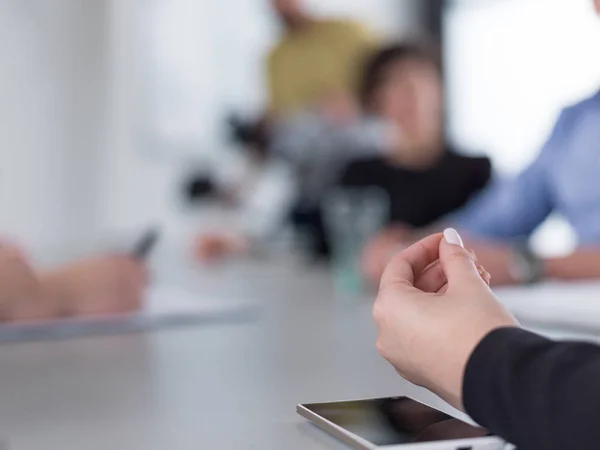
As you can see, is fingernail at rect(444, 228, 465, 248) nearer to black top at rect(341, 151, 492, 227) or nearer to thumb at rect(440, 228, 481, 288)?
thumb at rect(440, 228, 481, 288)

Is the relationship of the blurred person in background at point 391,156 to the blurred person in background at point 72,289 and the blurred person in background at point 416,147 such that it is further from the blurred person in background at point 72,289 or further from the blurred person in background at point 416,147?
the blurred person in background at point 72,289

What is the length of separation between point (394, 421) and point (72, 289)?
1.97ft

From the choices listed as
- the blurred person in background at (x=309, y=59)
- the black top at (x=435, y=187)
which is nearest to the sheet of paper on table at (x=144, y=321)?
the black top at (x=435, y=187)

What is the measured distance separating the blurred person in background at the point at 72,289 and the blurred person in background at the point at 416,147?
1132 millimetres

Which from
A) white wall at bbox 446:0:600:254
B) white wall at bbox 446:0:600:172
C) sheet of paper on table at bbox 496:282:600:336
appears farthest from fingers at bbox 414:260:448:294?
white wall at bbox 446:0:600:172

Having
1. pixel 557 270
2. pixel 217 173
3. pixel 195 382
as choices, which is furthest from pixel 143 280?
pixel 217 173

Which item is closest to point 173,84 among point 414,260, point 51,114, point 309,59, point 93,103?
point 93,103

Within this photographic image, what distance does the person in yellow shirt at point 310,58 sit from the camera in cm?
333

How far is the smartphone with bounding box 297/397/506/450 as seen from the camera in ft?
1.35

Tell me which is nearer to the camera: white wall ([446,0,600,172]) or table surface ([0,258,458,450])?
table surface ([0,258,458,450])

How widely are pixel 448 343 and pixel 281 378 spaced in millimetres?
261

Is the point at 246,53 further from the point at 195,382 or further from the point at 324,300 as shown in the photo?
the point at 195,382

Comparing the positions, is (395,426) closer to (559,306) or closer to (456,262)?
(456,262)

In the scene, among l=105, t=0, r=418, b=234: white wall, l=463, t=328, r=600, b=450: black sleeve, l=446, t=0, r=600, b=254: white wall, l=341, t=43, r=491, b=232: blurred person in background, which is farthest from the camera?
l=105, t=0, r=418, b=234: white wall
